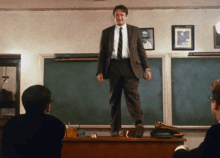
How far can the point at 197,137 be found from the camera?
3.61 m

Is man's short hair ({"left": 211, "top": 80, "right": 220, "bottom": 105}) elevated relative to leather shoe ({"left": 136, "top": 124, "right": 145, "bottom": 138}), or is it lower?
elevated

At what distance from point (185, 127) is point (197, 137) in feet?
0.82

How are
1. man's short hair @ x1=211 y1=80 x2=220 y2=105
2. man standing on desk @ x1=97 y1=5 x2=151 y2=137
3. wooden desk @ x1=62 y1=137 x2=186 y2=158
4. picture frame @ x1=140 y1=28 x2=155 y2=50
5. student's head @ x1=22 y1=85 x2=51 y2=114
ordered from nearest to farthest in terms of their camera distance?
1. man's short hair @ x1=211 y1=80 x2=220 y2=105
2. student's head @ x1=22 y1=85 x2=51 y2=114
3. wooden desk @ x1=62 y1=137 x2=186 y2=158
4. man standing on desk @ x1=97 y1=5 x2=151 y2=137
5. picture frame @ x1=140 y1=28 x2=155 y2=50

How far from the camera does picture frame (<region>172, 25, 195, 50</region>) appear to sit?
146 inches

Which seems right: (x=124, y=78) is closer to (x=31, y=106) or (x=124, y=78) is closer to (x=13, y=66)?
(x=31, y=106)

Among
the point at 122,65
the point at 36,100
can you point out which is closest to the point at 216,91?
the point at 36,100

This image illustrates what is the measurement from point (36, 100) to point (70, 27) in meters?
2.65

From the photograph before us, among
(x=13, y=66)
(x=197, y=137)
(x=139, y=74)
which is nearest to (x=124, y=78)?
(x=139, y=74)

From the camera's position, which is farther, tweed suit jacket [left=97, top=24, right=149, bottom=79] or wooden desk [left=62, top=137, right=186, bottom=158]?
tweed suit jacket [left=97, top=24, right=149, bottom=79]

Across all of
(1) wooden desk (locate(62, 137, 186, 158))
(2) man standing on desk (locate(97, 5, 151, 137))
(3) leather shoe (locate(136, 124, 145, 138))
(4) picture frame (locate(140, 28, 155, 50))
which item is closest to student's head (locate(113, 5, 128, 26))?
(2) man standing on desk (locate(97, 5, 151, 137))

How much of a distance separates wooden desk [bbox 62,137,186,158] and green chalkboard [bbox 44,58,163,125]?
5.32ft

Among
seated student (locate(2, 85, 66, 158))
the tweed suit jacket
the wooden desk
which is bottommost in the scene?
the wooden desk

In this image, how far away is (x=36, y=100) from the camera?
4.29 ft

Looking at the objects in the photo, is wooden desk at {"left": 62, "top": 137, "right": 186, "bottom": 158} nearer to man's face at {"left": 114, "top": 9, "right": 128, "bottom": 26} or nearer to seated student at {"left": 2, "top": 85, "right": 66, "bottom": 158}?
seated student at {"left": 2, "top": 85, "right": 66, "bottom": 158}
